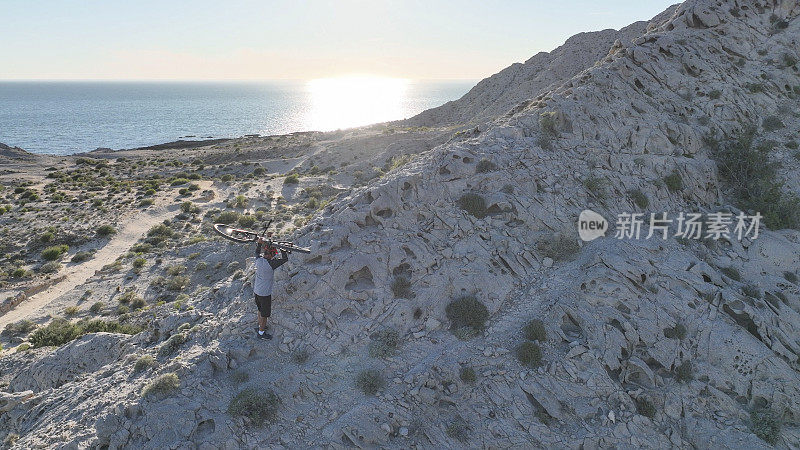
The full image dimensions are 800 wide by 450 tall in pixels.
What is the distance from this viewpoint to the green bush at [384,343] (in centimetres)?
1306

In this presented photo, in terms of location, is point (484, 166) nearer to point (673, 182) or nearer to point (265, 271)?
point (673, 182)

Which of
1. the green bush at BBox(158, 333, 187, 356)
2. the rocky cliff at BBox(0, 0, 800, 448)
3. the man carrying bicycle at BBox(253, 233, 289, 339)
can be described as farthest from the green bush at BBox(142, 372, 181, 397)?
the man carrying bicycle at BBox(253, 233, 289, 339)

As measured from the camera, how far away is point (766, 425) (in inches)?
475

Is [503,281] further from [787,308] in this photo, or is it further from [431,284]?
[787,308]

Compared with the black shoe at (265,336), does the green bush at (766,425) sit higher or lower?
lower

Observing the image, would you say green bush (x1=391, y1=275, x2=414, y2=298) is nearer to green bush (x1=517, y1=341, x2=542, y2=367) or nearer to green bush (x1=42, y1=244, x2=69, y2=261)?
green bush (x1=517, y1=341, x2=542, y2=367)

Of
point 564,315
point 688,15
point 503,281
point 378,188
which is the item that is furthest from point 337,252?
point 688,15

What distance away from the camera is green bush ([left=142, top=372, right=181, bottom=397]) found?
11883mm

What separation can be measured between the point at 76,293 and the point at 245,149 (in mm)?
55385

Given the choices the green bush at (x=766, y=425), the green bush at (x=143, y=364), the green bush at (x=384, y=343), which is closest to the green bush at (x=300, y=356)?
the green bush at (x=384, y=343)

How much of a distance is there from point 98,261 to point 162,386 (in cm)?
2328

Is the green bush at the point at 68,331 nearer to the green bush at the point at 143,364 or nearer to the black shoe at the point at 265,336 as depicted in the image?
the green bush at the point at 143,364

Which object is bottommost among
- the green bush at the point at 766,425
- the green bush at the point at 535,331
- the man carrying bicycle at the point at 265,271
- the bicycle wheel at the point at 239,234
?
the green bush at the point at 766,425

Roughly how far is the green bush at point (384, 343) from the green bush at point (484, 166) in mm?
7960
